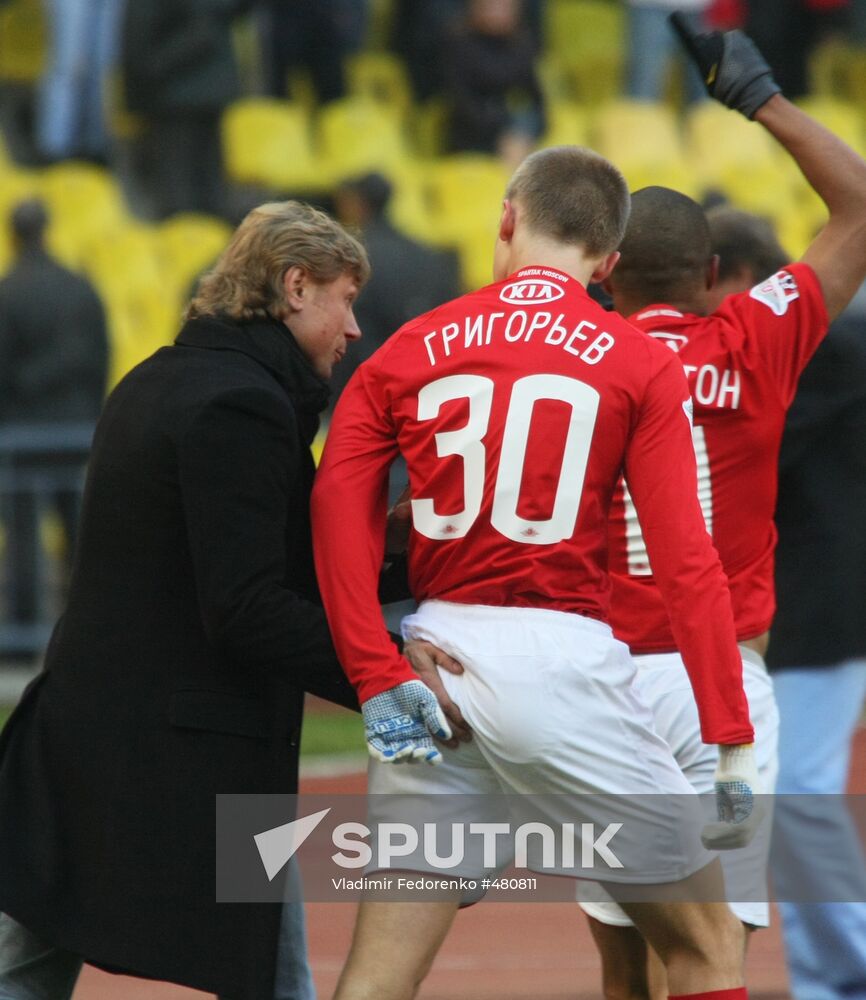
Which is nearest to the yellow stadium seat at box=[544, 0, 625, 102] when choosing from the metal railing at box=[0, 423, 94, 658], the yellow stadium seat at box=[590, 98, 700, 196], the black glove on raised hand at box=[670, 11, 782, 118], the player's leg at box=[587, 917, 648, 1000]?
the yellow stadium seat at box=[590, 98, 700, 196]

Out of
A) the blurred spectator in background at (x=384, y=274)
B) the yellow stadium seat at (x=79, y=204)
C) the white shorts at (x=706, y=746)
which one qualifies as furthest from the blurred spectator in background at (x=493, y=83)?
the white shorts at (x=706, y=746)

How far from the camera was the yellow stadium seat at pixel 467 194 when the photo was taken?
1348cm

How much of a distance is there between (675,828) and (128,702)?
1.06m

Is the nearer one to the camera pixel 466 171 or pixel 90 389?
pixel 90 389

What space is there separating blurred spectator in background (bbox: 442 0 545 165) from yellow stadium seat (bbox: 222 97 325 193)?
120cm

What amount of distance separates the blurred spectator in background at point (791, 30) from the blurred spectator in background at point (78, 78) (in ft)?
18.3

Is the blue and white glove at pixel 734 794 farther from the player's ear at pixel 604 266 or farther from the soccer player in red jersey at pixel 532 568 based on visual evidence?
the player's ear at pixel 604 266

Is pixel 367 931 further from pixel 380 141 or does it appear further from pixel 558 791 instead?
pixel 380 141

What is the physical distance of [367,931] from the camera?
3.46 meters

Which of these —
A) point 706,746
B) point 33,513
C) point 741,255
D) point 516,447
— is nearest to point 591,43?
point 33,513

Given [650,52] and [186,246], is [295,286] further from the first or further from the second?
[650,52]

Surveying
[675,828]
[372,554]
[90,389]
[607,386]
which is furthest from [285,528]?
[90,389]

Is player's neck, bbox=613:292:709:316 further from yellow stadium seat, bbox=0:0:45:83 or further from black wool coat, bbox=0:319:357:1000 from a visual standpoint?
Result: yellow stadium seat, bbox=0:0:45:83

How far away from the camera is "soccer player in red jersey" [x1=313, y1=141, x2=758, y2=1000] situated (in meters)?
3.45
